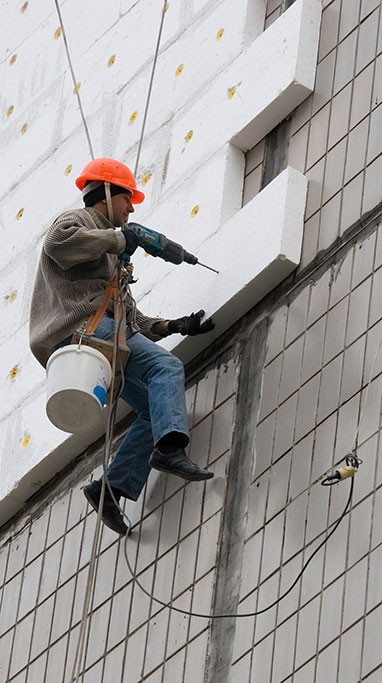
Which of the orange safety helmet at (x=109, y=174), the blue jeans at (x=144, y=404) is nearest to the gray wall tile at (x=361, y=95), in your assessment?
the orange safety helmet at (x=109, y=174)

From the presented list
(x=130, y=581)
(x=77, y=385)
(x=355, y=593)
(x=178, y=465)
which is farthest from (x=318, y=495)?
(x=130, y=581)

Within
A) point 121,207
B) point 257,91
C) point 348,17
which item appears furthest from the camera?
point 257,91

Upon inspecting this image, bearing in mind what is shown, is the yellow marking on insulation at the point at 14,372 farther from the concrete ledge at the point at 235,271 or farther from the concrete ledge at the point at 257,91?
the concrete ledge at the point at 257,91

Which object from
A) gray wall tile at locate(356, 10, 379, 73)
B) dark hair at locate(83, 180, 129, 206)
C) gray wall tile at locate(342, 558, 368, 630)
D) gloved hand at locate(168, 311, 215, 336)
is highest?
dark hair at locate(83, 180, 129, 206)

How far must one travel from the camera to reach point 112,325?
23.3ft

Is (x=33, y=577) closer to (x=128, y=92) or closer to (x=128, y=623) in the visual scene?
(x=128, y=623)

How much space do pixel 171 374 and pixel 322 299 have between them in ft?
2.31

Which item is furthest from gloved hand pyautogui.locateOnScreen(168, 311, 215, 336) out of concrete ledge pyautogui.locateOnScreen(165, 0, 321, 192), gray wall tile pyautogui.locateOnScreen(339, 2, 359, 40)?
gray wall tile pyautogui.locateOnScreen(339, 2, 359, 40)

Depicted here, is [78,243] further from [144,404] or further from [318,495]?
[318,495]

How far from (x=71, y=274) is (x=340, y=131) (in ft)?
4.37

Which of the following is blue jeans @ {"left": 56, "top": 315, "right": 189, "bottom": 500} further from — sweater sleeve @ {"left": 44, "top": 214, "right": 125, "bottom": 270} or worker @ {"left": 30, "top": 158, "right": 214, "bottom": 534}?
sweater sleeve @ {"left": 44, "top": 214, "right": 125, "bottom": 270}

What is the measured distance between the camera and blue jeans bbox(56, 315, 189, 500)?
22.8 ft

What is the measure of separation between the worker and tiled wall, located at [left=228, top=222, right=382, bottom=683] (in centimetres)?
37

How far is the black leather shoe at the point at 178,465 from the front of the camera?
22.2 ft
